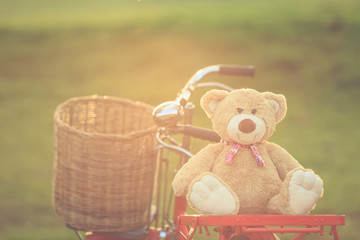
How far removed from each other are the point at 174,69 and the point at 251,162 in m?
6.69

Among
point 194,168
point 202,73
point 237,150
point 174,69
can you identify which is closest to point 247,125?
point 237,150

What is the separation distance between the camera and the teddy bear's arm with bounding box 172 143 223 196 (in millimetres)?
1724

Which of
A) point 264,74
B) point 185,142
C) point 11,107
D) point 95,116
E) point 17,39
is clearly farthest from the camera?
point 17,39

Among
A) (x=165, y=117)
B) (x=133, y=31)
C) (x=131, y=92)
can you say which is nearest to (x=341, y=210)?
(x=165, y=117)

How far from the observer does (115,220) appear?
2660 millimetres

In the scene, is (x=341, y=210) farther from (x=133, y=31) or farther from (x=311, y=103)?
(x=133, y=31)

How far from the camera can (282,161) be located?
1787 millimetres

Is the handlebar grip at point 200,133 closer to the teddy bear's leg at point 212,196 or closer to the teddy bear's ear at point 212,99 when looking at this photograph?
the teddy bear's ear at point 212,99

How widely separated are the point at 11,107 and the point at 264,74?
11.8 feet

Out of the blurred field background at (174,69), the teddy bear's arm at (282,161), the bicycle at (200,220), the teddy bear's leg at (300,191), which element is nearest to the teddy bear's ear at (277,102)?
the teddy bear's arm at (282,161)

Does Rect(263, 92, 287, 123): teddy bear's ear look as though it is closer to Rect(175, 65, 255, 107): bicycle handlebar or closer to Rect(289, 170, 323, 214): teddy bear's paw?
Answer: Rect(289, 170, 323, 214): teddy bear's paw

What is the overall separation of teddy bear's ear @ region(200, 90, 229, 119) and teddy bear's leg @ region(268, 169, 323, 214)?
1.11 ft

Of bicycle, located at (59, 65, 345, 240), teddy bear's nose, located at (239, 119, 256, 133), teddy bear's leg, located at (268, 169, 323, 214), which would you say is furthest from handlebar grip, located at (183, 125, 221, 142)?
teddy bear's leg, located at (268, 169, 323, 214)

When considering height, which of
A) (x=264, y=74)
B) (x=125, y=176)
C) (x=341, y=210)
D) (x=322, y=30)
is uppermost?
(x=322, y=30)
